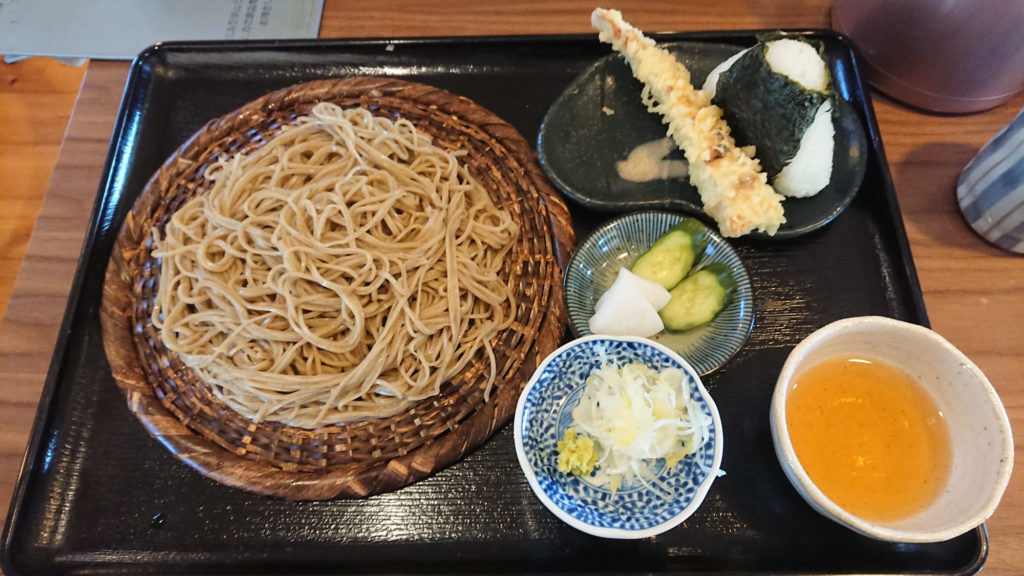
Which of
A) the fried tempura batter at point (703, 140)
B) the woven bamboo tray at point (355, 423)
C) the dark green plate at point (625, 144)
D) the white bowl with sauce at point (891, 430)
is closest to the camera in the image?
the white bowl with sauce at point (891, 430)

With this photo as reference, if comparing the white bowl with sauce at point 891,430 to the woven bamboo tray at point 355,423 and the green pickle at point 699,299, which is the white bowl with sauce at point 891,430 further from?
the woven bamboo tray at point 355,423

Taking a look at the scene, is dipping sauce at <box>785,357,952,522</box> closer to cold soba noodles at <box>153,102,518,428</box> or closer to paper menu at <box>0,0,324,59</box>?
cold soba noodles at <box>153,102,518,428</box>

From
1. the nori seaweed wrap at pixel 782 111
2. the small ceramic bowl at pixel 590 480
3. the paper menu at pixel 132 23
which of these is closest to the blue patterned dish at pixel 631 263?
the small ceramic bowl at pixel 590 480

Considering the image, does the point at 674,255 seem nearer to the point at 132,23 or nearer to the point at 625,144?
the point at 625,144

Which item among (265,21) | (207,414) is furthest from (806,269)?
(265,21)

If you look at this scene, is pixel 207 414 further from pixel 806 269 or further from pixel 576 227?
pixel 806 269

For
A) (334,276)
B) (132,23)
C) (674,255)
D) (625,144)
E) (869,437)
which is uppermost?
(132,23)

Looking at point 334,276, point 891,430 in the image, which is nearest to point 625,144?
point 334,276
